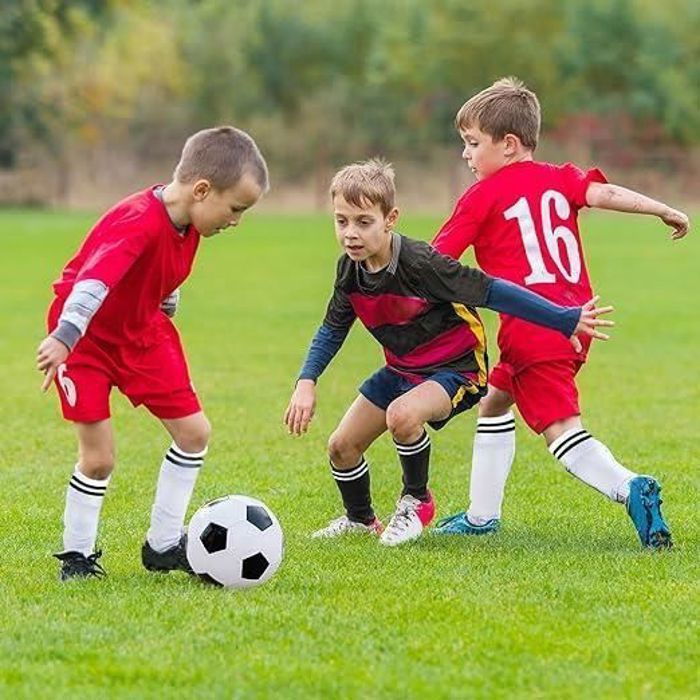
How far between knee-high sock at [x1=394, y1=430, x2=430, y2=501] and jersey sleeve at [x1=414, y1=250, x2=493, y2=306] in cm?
72

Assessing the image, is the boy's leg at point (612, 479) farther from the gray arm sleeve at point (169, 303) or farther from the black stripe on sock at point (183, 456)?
the gray arm sleeve at point (169, 303)

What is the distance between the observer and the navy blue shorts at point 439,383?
21.2ft

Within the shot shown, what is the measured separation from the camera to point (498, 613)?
520 cm

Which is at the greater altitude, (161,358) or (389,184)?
(389,184)

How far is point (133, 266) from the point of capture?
570 centimetres

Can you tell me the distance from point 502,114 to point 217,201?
1472 mm

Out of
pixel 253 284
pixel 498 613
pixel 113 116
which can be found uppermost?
pixel 113 116

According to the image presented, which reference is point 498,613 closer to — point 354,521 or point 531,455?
point 354,521

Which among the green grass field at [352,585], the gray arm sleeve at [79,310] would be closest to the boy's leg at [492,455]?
the green grass field at [352,585]

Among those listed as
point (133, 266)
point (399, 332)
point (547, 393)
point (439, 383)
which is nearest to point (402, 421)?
point (439, 383)

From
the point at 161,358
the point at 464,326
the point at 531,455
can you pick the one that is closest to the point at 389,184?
the point at 464,326

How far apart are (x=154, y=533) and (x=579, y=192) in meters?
2.19

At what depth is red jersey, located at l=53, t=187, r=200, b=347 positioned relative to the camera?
18.0ft

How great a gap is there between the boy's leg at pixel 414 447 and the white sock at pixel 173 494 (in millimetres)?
851
